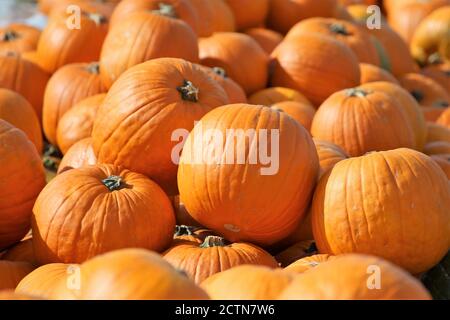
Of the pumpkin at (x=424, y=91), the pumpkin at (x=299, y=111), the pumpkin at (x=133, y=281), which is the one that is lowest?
the pumpkin at (x=424, y=91)

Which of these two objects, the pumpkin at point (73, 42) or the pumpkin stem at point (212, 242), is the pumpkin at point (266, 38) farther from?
the pumpkin stem at point (212, 242)

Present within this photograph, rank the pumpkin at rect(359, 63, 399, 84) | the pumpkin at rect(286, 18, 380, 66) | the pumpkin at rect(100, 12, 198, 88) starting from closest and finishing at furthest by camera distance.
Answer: the pumpkin at rect(100, 12, 198, 88)
the pumpkin at rect(359, 63, 399, 84)
the pumpkin at rect(286, 18, 380, 66)

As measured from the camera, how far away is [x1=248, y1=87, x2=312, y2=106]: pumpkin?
169 inches

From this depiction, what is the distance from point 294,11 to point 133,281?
4190mm

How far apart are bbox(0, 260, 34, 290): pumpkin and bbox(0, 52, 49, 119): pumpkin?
78.3 inches

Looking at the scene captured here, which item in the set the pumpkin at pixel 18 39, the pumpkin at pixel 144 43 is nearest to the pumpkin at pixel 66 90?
the pumpkin at pixel 144 43

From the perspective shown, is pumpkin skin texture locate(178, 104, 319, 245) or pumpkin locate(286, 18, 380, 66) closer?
pumpkin skin texture locate(178, 104, 319, 245)

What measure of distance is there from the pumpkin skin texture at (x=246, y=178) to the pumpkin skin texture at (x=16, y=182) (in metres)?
0.66

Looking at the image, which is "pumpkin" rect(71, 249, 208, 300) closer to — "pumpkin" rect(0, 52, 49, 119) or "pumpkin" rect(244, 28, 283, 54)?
"pumpkin" rect(0, 52, 49, 119)

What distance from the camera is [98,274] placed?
175 cm

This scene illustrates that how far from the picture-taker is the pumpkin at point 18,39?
5.33 meters

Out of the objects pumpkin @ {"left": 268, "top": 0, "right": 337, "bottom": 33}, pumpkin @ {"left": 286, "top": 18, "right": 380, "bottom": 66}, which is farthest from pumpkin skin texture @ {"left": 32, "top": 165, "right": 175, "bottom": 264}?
pumpkin @ {"left": 268, "top": 0, "right": 337, "bottom": 33}
